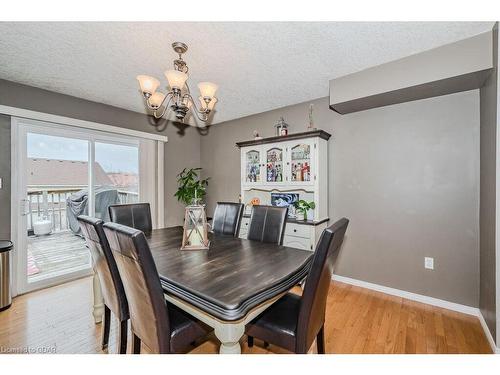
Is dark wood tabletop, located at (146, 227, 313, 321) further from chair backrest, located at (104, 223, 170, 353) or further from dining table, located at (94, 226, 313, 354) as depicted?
chair backrest, located at (104, 223, 170, 353)

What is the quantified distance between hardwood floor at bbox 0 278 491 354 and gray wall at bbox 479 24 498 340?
28cm

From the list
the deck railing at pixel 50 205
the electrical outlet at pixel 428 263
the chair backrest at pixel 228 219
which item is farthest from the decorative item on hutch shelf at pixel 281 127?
the deck railing at pixel 50 205

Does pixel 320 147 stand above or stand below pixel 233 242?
above

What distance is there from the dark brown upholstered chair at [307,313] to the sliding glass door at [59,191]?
9.58ft

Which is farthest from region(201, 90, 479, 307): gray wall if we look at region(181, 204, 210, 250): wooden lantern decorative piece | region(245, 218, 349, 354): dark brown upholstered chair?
region(181, 204, 210, 250): wooden lantern decorative piece

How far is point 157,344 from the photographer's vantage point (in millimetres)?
1132

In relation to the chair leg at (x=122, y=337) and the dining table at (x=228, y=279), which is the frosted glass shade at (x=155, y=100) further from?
the chair leg at (x=122, y=337)

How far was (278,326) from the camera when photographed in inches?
50.1

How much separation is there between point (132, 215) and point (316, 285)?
82.2 inches

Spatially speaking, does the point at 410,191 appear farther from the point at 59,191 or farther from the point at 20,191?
the point at 20,191

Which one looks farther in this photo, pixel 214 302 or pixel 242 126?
pixel 242 126

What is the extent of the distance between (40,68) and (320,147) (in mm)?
3042
